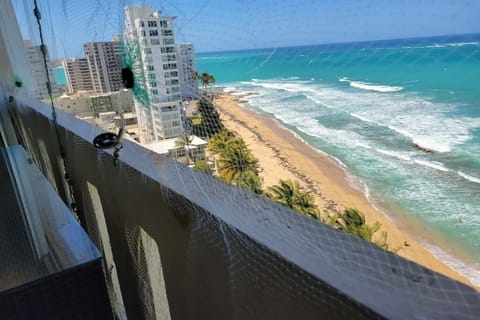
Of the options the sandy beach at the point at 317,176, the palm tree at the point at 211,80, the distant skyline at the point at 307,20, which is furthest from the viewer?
the sandy beach at the point at 317,176

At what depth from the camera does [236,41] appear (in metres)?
0.65

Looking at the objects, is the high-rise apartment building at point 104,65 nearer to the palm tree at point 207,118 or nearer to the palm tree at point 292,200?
the palm tree at point 207,118

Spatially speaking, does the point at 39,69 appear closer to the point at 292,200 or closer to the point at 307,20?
the point at 292,200

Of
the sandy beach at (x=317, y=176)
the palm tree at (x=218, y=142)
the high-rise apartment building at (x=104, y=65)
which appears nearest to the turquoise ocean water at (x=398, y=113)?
the palm tree at (x=218, y=142)

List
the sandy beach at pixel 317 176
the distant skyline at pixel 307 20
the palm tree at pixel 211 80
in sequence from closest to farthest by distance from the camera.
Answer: the distant skyline at pixel 307 20 < the palm tree at pixel 211 80 < the sandy beach at pixel 317 176

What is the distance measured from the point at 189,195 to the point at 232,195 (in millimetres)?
97

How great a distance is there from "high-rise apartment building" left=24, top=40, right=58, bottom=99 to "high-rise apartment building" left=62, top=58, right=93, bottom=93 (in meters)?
0.27

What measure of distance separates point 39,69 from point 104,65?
1.29 meters

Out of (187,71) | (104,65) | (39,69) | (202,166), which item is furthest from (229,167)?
(39,69)

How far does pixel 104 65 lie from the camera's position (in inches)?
44.6

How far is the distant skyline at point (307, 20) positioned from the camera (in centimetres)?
53

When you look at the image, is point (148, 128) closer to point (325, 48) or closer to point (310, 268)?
point (325, 48)

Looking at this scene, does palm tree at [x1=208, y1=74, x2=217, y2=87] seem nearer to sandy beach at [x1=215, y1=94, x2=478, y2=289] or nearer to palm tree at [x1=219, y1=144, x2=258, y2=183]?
palm tree at [x1=219, y1=144, x2=258, y2=183]

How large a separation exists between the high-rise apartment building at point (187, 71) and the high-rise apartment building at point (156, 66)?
0.01 metres
